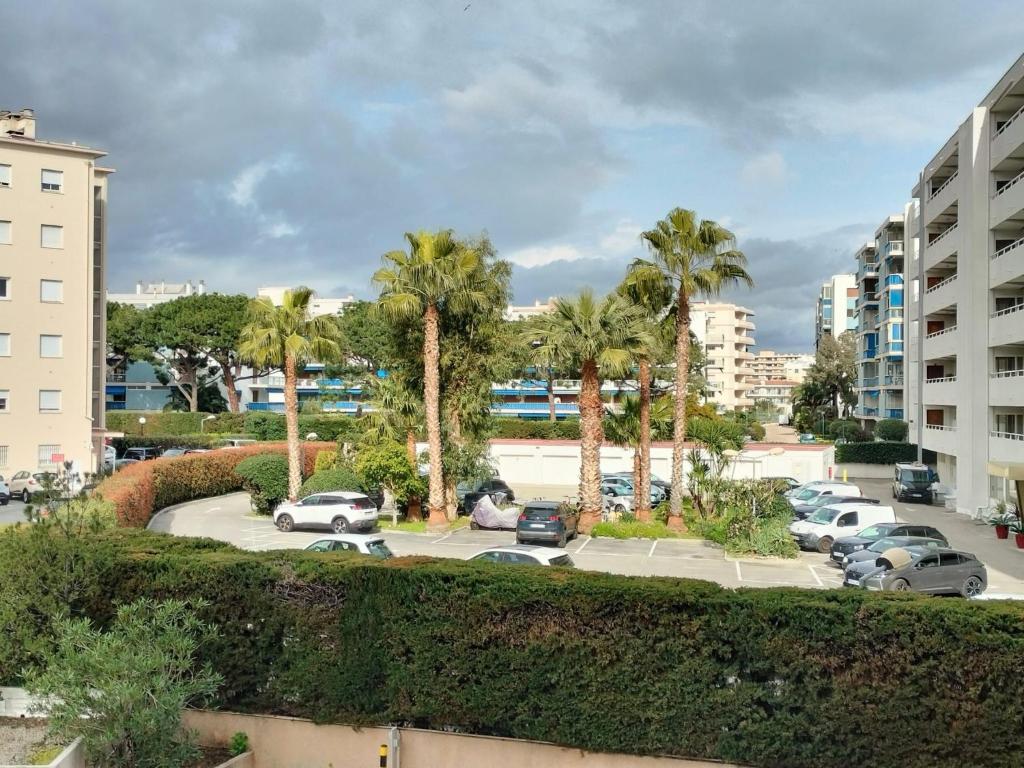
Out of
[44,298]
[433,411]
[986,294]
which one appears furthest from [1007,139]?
[44,298]

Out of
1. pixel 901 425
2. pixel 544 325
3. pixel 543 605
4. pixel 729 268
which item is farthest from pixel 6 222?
pixel 901 425

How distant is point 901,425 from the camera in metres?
67.1

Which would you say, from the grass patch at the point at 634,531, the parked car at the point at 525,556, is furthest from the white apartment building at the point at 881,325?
the parked car at the point at 525,556

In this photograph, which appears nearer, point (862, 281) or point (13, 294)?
point (13, 294)

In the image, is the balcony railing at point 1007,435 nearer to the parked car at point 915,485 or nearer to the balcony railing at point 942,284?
the parked car at point 915,485

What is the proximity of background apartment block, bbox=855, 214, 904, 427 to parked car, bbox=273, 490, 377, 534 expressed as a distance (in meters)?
53.1

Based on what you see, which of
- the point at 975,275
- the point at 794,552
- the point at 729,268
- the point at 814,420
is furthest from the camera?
the point at 814,420

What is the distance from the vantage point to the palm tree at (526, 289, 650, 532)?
96.6ft

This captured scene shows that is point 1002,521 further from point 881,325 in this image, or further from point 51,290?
point 51,290

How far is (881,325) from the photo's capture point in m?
74.9

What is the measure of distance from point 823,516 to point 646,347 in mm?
8599

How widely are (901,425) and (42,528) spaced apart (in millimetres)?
65554

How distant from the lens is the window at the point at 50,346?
48781mm

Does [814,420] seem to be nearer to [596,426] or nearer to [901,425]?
[901,425]
